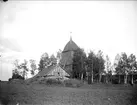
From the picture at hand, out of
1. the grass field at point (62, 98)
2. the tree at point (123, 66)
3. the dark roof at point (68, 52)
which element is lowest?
the grass field at point (62, 98)

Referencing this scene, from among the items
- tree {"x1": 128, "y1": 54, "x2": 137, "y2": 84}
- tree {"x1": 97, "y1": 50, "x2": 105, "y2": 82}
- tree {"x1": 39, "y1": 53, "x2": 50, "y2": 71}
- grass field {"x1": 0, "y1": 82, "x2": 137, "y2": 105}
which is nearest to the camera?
grass field {"x1": 0, "y1": 82, "x2": 137, "y2": 105}

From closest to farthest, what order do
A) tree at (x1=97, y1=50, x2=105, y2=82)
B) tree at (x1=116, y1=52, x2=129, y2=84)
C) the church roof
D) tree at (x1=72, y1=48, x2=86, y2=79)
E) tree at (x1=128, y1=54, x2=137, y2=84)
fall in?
tree at (x1=72, y1=48, x2=86, y2=79), tree at (x1=97, y1=50, x2=105, y2=82), tree at (x1=128, y1=54, x2=137, y2=84), tree at (x1=116, y1=52, x2=129, y2=84), the church roof

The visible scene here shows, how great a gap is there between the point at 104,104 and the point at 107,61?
159 feet

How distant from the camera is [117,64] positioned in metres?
56.5

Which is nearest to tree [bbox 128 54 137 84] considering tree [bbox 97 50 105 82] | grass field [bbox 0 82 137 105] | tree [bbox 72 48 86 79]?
tree [bbox 97 50 105 82]

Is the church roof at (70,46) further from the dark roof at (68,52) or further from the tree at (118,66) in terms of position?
the tree at (118,66)

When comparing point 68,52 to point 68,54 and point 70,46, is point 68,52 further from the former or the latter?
point 70,46

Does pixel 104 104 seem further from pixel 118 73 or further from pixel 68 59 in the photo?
pixel 68 59

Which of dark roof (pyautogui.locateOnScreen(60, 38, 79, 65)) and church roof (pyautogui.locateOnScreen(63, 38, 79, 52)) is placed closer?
dark roof (pyautogui.locateOnScreen(60, 38, 79, 65))

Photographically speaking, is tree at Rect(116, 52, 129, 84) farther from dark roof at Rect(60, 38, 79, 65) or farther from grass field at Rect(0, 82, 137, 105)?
grass field at Rect(0, 82, 137, 105)

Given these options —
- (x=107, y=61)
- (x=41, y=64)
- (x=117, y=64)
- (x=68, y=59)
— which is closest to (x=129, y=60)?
(x=117, y=64)

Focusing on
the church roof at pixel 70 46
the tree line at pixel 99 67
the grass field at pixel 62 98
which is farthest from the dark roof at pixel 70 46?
the grass field at pixel 62 98

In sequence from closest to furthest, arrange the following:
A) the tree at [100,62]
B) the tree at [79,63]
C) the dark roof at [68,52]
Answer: the tree at [79,63]
the tree at [100,62]
the dark roof at [68,52]

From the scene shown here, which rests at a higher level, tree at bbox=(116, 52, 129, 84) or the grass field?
tree at bbox=(116, 52, 129, 84)
